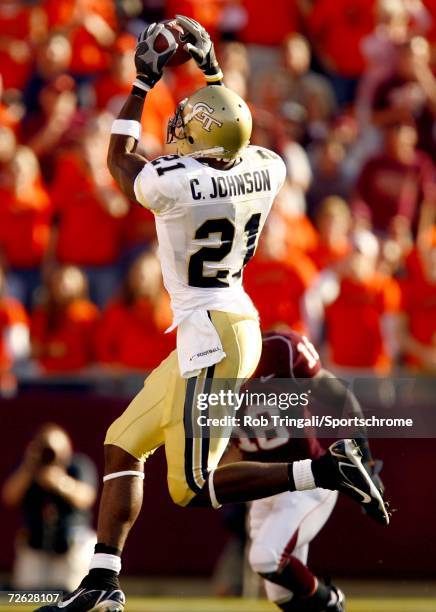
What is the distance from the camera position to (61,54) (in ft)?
36.2

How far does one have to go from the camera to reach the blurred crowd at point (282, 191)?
9539mm

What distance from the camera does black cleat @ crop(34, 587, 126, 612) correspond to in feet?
19.3

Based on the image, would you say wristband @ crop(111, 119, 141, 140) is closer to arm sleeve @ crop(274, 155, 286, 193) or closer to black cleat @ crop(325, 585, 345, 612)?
arm sleeve @ crop(274, 155, 286, 193)

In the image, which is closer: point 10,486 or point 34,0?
point 10,486

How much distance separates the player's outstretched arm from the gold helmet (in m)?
0.17

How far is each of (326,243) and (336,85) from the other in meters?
1.93

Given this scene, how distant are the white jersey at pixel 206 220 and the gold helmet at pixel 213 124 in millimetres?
87

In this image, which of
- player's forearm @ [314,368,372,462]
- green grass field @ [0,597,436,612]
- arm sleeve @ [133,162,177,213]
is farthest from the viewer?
green grass field @ [0,597,436,612]

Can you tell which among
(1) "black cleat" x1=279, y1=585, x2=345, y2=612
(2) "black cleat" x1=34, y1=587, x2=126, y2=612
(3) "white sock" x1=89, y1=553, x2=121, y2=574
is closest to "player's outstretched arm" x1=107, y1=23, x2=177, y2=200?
(3) "white sock" x1=89, y1=553, x2=121, y2=574

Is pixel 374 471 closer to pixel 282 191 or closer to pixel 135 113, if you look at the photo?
pixel 135 113

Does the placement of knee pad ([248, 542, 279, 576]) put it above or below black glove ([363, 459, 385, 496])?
below

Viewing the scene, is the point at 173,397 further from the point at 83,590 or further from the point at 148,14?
the point at 148,14

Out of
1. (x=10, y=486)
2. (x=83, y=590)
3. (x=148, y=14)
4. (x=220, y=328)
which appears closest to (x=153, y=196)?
(x=220, y=328)

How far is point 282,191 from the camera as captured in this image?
10.2 m
